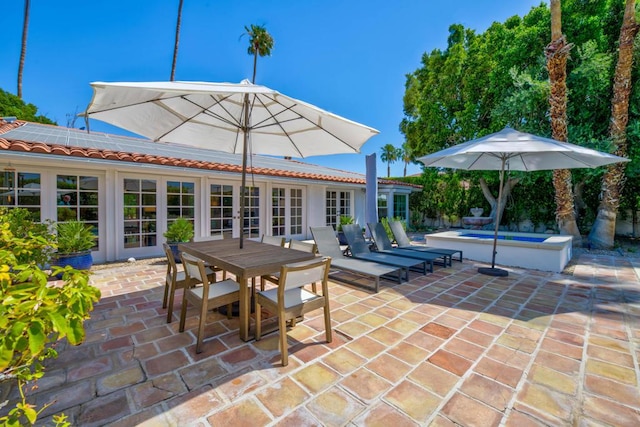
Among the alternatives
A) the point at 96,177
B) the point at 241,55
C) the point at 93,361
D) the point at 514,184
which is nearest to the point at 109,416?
the point at 93,361

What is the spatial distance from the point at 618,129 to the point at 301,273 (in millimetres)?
11774

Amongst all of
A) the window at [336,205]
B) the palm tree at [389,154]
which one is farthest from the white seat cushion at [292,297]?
the palm tree at [389,154]

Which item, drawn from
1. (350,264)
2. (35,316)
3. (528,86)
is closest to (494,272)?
(350,264)

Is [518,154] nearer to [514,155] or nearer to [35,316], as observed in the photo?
[514,155]

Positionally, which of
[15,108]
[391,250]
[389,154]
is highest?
[389,154]

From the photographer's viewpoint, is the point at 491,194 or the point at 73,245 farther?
the point at 491,194

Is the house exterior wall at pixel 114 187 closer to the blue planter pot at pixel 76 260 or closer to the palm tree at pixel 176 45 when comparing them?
the blue planter pot at pixel 76 260

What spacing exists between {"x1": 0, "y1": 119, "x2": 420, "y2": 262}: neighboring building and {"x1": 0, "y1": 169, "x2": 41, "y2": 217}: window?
15 millimetres

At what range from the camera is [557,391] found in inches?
90.5

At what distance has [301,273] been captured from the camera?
9.23 feet

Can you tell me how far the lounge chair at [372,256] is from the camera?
18.4ft

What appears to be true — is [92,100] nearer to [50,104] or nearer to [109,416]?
[109,416]

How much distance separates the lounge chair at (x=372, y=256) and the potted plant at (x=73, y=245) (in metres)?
5.65

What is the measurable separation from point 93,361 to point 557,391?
424 cm
